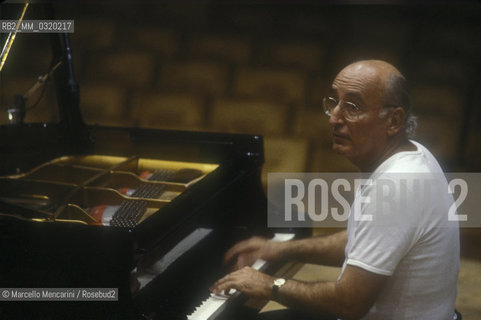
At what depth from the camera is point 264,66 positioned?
4.37 metres

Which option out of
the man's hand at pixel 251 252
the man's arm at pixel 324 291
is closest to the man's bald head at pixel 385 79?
the man's arm at pixel 324 291

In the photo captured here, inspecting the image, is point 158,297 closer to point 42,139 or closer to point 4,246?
point 4,246

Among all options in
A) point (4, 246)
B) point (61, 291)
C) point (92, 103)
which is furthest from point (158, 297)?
point (92, 103)

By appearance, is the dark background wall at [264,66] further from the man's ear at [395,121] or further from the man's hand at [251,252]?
the man's ear at [395,121]

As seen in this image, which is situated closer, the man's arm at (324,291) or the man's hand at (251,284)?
the man's arm at (324,291)

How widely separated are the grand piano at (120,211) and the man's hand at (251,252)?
7cm

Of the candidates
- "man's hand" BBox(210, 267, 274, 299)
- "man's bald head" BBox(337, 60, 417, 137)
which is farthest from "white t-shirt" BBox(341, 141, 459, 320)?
"man's hand" BBox(210, 267, 274, 299)

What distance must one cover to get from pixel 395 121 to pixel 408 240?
370 millimetres

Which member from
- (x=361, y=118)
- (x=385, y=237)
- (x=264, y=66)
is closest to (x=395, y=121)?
(x=361, y=118)

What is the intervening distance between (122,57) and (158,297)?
3098 mm

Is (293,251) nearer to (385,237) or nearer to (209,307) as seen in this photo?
(209,307)

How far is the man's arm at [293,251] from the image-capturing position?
232 centimetres

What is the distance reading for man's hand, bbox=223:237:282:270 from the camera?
232 cm

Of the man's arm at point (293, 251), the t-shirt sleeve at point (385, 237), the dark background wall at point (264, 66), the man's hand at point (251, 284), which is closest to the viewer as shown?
the t-shirt sleeve at point (385, 237)
